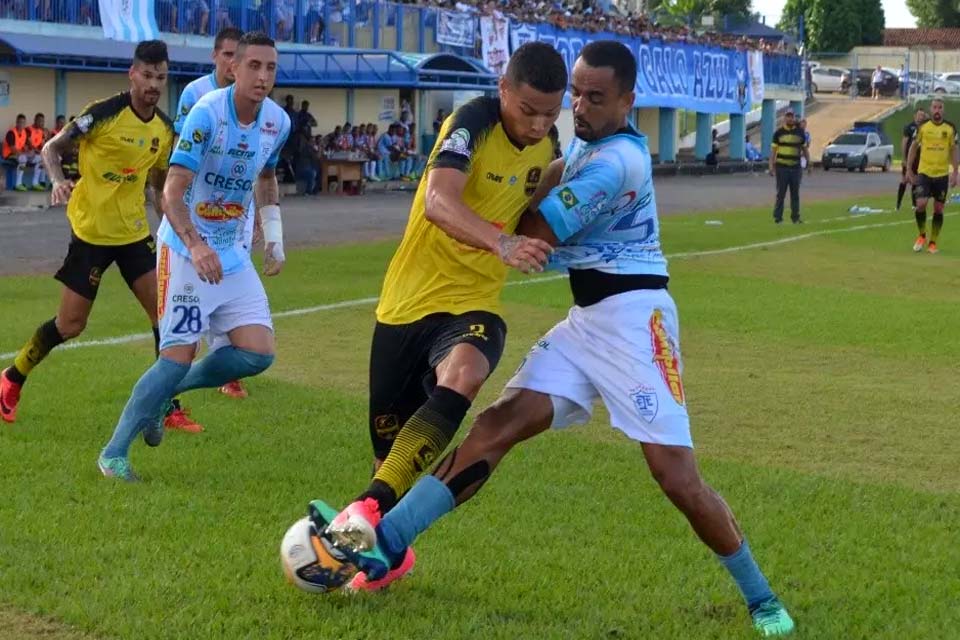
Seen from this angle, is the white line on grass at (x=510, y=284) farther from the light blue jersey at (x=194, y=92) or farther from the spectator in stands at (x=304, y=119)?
the spectator in stands at (x=304, y=119)

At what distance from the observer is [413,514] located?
5.12 metres

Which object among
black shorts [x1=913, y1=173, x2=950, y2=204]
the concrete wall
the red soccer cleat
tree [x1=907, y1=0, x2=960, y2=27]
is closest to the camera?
the red soccer cleat

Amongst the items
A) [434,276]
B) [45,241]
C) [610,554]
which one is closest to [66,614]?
[434,276]

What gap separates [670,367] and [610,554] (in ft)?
3.99

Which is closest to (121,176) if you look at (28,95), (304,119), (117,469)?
(117,469)

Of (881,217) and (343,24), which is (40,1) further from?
(881,217)

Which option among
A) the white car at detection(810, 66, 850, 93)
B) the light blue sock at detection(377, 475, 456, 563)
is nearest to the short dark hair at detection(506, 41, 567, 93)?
the light blue sock at detection(377, 475, 456, 563)

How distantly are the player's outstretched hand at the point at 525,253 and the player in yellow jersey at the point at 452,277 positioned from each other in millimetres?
69

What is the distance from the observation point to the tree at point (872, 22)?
379 ft

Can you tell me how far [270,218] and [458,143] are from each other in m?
2.91

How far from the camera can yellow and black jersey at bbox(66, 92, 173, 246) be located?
8.90 metres

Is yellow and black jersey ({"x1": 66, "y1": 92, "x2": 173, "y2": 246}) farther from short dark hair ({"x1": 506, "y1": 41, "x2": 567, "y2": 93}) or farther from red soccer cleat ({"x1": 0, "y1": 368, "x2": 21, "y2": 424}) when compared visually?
short dark hair ({"x1": 506, "y1": 41, "x2": 567, "y2": 93})

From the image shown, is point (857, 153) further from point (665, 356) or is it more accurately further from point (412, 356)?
point (665, 356)

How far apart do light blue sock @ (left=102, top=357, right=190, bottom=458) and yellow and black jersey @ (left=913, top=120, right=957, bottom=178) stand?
703 inches
